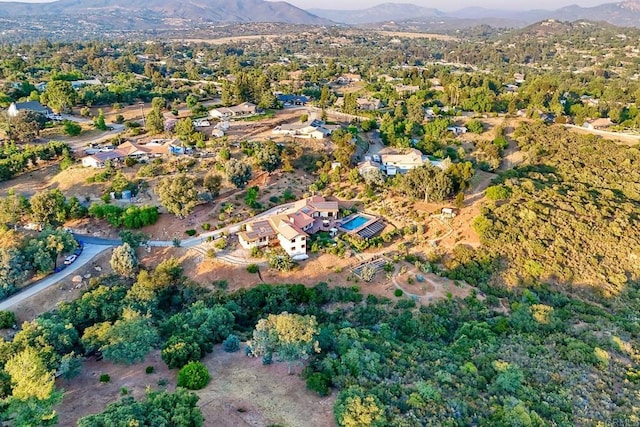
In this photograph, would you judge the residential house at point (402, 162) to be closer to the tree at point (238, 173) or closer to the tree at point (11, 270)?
the tree at point (238, 173)

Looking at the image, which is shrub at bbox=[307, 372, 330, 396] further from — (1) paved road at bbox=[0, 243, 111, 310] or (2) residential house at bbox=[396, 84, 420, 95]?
(2) residential house at bbox=[396, 84, 420, 95]

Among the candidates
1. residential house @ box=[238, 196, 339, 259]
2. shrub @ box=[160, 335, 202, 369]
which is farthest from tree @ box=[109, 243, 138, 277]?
shrub @ box=[160, 335, 202, 369]

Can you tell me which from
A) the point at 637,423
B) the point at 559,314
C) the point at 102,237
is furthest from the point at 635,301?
the point at 102,237

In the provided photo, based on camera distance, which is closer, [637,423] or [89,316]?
[637,423]

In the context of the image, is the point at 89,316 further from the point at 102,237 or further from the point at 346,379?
the point at 346,379

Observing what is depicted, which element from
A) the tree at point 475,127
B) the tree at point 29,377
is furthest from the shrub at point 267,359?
the tree at point 475,127

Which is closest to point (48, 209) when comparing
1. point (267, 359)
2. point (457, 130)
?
point (267, 359)

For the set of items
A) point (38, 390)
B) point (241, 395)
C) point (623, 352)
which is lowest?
point (623, 352)
